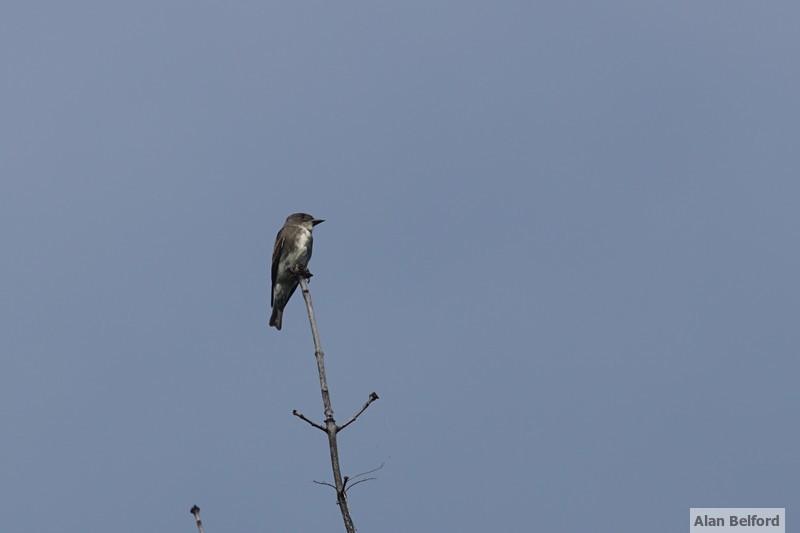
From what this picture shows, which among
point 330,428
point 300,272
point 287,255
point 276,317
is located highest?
point 287,255

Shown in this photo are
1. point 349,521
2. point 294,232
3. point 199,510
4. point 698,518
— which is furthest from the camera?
point 294,232

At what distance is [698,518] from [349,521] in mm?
5204

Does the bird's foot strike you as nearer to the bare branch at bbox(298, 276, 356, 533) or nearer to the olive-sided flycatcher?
the bare branch at bbox(298, 276, 356, 533)

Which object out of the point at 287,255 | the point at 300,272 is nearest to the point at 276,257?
the point at 287,255

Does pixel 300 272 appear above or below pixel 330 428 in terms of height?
above

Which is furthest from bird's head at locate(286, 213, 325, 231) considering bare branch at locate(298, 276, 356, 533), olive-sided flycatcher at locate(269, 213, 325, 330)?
bare branch at locate(298, 276, 356, 533)

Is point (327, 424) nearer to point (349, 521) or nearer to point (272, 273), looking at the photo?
point (349, 521)

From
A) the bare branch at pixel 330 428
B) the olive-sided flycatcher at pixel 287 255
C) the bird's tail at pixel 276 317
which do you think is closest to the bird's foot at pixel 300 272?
the bare branch at pixel 330 428

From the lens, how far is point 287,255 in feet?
65.7

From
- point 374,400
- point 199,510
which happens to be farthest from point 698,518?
point 199,510

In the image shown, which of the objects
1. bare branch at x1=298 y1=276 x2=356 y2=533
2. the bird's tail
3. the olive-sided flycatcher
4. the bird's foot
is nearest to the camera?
bare branch at x1=298 y1=276 x2=356 y2=533

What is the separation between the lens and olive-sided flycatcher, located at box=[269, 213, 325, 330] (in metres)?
19.9

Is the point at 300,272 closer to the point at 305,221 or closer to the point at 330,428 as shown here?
the point at 330,428

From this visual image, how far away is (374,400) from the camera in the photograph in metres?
6.59
